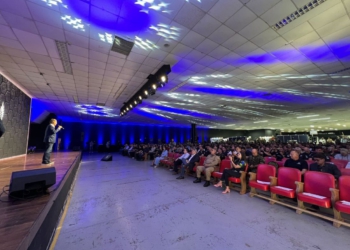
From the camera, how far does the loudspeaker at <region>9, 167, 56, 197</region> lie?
2.17 meters

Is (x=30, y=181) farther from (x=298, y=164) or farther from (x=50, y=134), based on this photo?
(x=298, y=164)

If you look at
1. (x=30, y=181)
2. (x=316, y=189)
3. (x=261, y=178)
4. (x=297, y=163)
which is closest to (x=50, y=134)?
(x=30, y=181)

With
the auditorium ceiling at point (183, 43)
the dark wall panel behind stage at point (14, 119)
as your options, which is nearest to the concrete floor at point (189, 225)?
the auditorium ceiling at point (183, 43)

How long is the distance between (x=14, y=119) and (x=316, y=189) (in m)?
9.99

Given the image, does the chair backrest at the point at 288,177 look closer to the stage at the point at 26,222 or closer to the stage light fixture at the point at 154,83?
the stage light fixture at the point at 154,83

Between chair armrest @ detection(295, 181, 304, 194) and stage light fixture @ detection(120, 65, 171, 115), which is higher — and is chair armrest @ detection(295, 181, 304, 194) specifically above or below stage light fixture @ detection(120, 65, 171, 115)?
below

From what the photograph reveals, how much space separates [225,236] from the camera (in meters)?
2.17

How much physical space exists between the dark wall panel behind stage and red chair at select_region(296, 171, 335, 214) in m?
9.02

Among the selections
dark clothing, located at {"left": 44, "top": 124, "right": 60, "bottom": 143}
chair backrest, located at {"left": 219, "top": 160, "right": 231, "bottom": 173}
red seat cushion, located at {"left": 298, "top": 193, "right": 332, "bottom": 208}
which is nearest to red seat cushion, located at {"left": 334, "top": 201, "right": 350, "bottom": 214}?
red seat cushion, located at {"left": 298, "top": 193, "right": 332, "bottom": 208}

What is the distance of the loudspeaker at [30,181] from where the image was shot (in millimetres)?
2170

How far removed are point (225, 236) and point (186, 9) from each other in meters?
3.63

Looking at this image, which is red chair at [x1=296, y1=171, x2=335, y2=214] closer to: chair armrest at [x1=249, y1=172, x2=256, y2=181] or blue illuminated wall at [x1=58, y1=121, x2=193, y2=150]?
chair armrest at [x1=249, y1=172, x2=256, y2=181]

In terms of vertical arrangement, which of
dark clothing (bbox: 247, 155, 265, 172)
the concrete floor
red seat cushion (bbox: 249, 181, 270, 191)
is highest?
dark clothing (bbox: 247, 155, 265, 172)

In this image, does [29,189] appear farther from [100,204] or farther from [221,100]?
[221,100]
